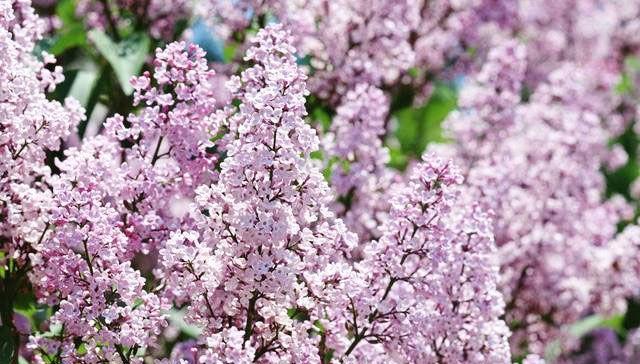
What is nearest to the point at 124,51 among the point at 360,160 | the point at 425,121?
the point at 360,160

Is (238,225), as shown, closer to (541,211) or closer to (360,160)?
(360,160)

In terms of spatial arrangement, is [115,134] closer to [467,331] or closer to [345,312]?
[345,312]

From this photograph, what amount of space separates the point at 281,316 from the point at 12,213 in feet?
1.82

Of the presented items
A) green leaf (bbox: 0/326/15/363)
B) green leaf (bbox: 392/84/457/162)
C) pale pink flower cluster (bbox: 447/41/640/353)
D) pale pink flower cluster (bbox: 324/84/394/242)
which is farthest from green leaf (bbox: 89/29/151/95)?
green leaf (bbox: 392/84/457/162)

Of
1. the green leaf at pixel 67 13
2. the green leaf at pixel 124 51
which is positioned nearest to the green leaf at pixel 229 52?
the green leaf at pixel 124 51

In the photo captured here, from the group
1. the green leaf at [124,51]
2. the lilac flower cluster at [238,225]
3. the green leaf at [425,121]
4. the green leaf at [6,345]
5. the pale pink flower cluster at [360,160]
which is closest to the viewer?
the lilac flower cluster at [238,225]

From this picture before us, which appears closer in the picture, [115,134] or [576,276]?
[115,134]

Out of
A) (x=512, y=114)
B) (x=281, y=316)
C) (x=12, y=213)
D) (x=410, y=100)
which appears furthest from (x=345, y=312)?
(x=410, y=100)

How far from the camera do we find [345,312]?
202 centimetres

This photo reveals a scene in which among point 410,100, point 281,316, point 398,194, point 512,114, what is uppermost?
point 410,100

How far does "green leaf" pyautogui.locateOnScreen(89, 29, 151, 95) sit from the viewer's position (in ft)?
9.26

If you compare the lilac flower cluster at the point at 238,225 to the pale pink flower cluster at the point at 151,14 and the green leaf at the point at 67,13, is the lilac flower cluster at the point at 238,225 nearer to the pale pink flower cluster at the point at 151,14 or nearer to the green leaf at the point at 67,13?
the pale pink flower cluster at the point at 151,14

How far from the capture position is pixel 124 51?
2922 mm

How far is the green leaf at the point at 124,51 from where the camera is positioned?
282cm
